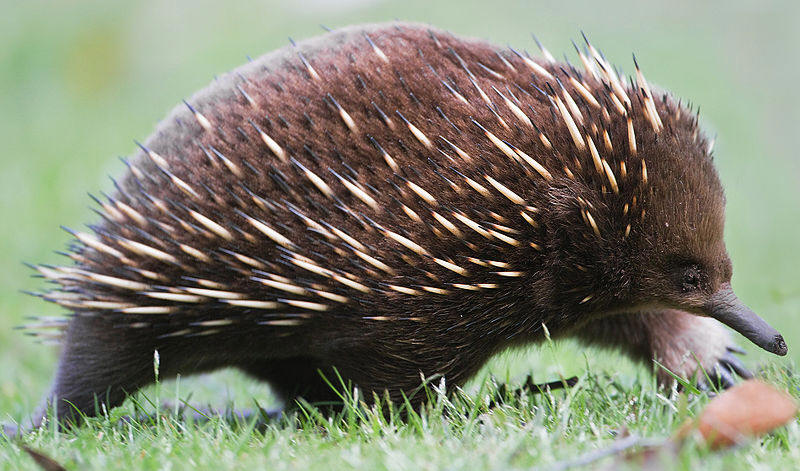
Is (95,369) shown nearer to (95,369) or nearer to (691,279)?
(95,369)

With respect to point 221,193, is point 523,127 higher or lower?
higher

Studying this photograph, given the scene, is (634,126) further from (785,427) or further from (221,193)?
(221,193)

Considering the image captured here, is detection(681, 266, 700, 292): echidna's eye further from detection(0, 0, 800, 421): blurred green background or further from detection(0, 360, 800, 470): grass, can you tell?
detection(0, 0, 800, 421): blurred green background

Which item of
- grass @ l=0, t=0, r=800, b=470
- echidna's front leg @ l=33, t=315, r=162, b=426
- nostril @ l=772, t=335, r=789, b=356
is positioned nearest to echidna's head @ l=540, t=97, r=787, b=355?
nostril @ l=772, t=335, r=789, b=356

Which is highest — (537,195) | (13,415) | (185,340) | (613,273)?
(537,195)

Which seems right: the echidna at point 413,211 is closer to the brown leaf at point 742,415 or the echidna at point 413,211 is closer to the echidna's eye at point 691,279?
the echidna's eye at point 691,279

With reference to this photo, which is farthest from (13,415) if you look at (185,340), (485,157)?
(485,157)
